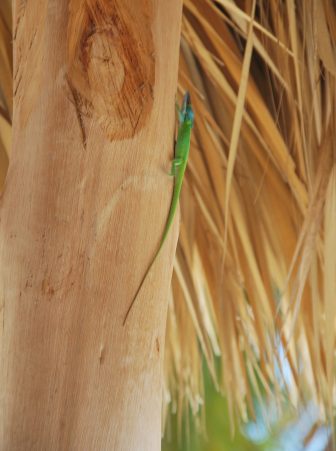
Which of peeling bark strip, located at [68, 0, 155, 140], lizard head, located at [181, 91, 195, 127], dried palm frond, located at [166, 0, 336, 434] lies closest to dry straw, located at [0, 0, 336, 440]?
dried palm frond, located at [166, 0, 336, 434]

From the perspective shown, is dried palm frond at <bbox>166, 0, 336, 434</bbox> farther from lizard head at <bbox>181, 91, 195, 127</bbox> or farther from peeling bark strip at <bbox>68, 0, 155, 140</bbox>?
peeling bark strip at <bbox>68, 0, 155, 140</bbox>

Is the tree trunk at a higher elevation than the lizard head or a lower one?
lower

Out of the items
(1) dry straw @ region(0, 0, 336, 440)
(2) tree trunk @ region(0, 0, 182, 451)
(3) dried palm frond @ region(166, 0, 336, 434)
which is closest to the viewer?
(2) tree trunk @ region(0, 0, 182, 451)

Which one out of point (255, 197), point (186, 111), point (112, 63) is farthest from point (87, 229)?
point (255, 197)

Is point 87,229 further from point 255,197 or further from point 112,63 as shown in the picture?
point 255,197

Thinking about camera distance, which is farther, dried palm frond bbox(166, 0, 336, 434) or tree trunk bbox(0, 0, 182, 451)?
dried palm frond bbox(166, 0, 336, 434)

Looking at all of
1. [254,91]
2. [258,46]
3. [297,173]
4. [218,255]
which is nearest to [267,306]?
[218,255]

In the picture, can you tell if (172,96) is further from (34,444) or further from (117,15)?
(34,444)
